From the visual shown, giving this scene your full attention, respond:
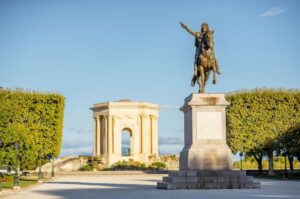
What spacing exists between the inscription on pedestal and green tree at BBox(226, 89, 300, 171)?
101ft

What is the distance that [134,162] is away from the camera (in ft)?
232

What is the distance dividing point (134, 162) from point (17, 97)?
2131cm

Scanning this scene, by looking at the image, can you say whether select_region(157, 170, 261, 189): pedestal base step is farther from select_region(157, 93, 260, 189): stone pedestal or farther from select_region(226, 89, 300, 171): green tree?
select_region(226, 89, 300, 171): green tree

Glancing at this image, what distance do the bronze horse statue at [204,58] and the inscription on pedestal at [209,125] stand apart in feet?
5.41

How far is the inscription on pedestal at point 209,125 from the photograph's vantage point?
987 inches

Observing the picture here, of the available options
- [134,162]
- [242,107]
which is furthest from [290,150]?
[134,162]

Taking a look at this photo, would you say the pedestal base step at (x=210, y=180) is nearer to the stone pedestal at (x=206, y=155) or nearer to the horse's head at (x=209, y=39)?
the stone pedestal at (x=206, y=155)

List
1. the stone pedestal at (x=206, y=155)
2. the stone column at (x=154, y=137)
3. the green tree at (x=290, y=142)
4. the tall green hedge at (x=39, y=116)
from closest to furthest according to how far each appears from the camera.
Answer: the stone pedestal at (x=206, y=155) < the green tree at (x=290, y=142) < the tall green hedge at (x=39, y=116) < the stone column at (x=154, y=137)

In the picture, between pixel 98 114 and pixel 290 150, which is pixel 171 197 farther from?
pixel 98 114

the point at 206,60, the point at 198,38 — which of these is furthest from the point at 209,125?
the point at 198,38

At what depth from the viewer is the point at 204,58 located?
2623 cm

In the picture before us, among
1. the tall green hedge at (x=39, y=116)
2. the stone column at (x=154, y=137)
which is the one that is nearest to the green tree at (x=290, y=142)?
the tall green hedge at (x=39, y=116)

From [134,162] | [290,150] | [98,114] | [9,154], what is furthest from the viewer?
[98,114]

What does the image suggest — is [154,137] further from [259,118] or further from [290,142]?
[290,142]
